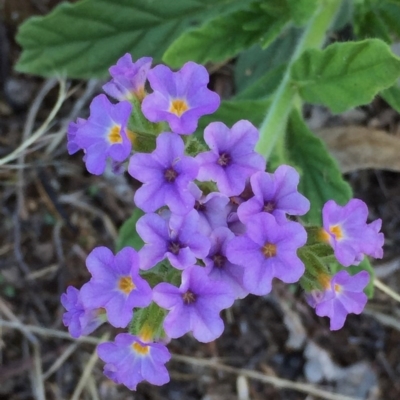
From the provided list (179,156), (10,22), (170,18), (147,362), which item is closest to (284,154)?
(170,18)

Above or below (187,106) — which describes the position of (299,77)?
below

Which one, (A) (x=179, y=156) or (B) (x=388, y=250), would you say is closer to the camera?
(A) (x=179, y=156)

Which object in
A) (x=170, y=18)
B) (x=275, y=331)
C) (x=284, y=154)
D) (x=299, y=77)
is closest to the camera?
(x=299, y=77)

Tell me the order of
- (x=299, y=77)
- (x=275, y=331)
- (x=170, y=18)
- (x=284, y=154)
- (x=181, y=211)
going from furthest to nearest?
(x=275, y=331) < (x=170, y=18) < (x=284, y=154) < (x=299, y=77) < (x=181, y=211)

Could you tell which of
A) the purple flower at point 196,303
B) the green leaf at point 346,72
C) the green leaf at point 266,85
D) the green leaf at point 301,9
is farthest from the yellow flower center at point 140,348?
the green leaf at point 266,85

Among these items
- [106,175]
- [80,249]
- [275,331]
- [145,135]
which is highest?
[145,135]

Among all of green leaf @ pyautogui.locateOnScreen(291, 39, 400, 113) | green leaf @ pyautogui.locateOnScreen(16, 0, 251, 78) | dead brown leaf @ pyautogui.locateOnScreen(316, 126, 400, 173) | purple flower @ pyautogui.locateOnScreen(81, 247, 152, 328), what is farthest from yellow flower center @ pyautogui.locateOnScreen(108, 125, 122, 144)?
dead brown leaf @ pyautogui.locateOnScreen(316, 126, 400, 173)

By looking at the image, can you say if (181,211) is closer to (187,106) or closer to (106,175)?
(187,106)
